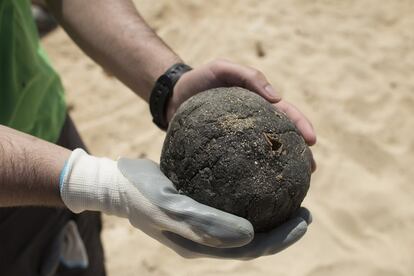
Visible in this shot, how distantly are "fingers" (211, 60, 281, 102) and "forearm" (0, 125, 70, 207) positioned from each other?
2.42 feet

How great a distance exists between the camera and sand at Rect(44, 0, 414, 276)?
3.01m

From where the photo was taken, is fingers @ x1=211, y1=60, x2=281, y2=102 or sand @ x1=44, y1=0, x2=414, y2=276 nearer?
fingers @ x1=211, y1=60, x2=281, y2=102

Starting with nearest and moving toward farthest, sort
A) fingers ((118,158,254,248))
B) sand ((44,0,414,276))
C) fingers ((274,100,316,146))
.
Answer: fingers ((118,158,254,248)), fingers ((274,100,316,146)), sand ((44,0,414,276))

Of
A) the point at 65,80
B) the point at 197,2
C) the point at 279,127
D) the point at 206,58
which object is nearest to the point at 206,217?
the point at 279,127

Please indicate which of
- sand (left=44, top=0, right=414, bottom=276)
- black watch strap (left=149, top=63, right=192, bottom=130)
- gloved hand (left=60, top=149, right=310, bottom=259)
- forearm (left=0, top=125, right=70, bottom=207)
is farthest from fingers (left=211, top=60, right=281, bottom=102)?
sand (left=44, top=0, right=414, bottom=276)

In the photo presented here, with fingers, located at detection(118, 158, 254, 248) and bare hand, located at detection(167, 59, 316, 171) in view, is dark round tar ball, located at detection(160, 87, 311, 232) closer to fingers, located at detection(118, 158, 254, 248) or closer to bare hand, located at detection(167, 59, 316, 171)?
fingers, located at detection(118, 158, 254, 248)

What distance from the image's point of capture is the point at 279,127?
1867 mm

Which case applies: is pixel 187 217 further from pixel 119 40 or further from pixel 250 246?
pixel 119 40

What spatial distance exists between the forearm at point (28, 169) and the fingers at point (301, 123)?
0.92 m

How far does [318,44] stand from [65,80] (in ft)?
7.11

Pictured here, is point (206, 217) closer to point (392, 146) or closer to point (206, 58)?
point (392, 146)

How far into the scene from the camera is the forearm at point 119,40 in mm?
2400

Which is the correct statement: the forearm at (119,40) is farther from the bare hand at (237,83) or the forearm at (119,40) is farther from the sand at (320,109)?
the sand at (320,109)

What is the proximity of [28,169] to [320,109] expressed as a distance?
2.53 m
